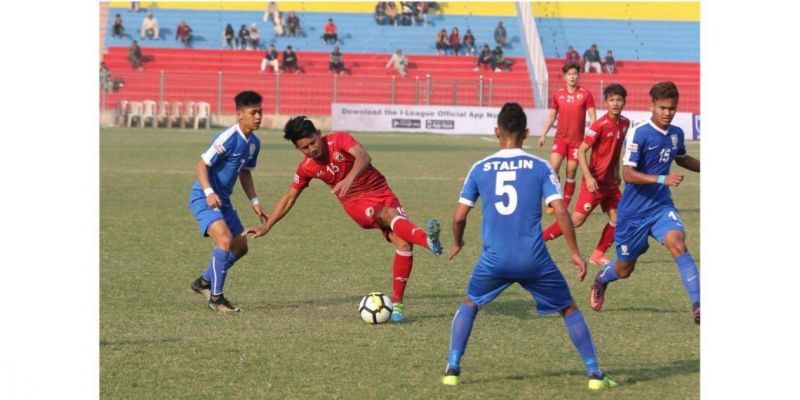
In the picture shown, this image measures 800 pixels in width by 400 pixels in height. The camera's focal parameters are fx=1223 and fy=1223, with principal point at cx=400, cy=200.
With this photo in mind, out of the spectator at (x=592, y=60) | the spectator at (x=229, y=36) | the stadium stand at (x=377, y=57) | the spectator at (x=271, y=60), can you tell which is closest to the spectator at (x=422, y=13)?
the stadium stand at (x=377, y=57)

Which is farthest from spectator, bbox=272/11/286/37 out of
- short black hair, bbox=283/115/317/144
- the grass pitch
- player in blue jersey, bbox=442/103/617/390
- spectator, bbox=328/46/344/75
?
player in blue jersey, bbox=442/103/617/390

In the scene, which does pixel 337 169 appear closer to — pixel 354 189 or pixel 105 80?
pixel 354 189

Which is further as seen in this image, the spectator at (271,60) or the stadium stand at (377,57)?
the spectator at (271,60)

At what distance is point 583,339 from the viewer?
7.71 metres

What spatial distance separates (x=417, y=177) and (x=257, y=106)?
1473 cm

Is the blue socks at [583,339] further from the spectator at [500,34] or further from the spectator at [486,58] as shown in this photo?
the spectator at [500,34]

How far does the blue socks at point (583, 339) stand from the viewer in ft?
25.3

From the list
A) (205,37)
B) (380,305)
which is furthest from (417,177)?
(205,37)

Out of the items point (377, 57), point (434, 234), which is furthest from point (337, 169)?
point (377, 57)

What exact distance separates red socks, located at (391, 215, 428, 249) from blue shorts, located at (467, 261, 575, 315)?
2.37m

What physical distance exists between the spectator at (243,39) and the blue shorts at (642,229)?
4400cm

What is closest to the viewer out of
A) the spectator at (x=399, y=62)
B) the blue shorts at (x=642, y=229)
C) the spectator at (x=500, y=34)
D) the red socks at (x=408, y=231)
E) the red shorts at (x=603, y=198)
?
the blue shorts at (x=642, y=229)

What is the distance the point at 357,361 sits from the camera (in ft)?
28.7

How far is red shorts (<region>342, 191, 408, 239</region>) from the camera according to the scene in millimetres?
10812
